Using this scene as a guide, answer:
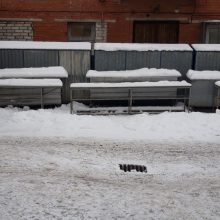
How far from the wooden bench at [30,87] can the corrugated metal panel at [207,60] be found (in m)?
4.29

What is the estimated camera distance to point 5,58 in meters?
11.4

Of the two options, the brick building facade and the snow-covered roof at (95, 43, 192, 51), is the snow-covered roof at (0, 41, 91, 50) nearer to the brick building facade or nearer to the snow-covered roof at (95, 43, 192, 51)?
the snow-covered roof at (95, 43, 192, 51)

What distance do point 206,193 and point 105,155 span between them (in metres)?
2.36

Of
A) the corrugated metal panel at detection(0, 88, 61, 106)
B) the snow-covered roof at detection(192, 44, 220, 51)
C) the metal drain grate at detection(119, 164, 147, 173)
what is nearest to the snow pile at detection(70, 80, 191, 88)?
the corrugated metal panel at detection(0, 88, 61, 106)

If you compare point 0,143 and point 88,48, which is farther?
point 88,48

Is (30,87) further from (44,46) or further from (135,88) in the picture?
(135,88)

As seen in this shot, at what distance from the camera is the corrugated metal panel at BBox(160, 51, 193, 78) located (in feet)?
38.5

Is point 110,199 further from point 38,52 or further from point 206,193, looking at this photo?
point 38,52

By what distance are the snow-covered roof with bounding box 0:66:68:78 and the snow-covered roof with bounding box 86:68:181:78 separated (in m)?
0.83

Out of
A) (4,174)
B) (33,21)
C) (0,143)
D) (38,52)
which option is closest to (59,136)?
(0,143)

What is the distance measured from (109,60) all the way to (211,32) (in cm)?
587

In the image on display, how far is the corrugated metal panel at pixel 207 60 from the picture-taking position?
11.8 m

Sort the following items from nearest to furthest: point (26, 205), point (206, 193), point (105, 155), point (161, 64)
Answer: point (26, 205)
point (206, 193)
point (105, 155)
point (161, 64)

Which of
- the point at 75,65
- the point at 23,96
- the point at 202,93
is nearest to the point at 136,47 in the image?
the point at 75,65
